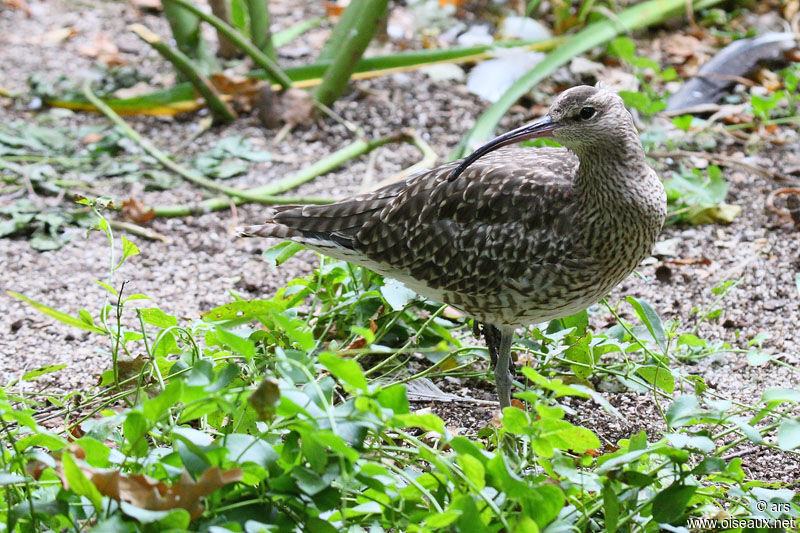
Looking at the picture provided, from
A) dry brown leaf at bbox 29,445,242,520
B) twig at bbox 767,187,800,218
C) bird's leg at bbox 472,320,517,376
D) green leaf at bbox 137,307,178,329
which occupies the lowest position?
bird's leg at bbox 472,320,517,376

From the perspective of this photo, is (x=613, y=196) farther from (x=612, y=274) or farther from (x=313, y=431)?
(x=313, y=431)

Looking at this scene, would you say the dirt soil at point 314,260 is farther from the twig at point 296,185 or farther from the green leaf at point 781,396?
the green leaf at point 781,396

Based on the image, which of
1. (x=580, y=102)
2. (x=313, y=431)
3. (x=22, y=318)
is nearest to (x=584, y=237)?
(x=580, y=102)

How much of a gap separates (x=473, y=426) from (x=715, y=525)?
111 cm

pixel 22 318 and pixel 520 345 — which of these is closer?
pixel 520 345

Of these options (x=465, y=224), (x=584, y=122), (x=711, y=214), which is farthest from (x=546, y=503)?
(x=711, y=214)

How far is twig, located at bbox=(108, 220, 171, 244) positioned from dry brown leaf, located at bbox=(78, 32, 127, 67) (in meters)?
2.22

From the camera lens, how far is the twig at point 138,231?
5.08 m

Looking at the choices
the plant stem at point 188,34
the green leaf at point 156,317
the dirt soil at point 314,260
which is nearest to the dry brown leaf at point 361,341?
the dirt soil at point 314,260

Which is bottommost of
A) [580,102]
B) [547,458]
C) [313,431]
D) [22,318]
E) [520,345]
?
[22,318]

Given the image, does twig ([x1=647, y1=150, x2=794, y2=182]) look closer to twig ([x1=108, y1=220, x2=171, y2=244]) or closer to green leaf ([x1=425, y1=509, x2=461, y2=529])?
twig ([x1=108, y1=220, x2=171, y2=244])

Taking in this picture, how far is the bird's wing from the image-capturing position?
3.55 metres

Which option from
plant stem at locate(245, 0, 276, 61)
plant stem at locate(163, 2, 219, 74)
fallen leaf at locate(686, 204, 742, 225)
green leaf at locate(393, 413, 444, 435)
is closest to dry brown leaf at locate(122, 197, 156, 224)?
plant stem at locate(163, 2, 219, 74)

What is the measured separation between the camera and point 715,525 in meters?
2.91
